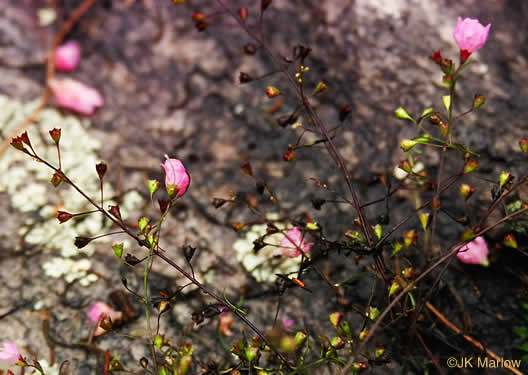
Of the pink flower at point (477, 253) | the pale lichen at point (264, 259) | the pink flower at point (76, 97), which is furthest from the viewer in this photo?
the pink flower at point (76, 97)

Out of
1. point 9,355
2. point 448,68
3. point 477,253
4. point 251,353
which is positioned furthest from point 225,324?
point 448,68

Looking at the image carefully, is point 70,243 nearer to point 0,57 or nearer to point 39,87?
point 39,87

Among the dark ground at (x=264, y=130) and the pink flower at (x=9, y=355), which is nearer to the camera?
the pink flower at (x=9, y=355)

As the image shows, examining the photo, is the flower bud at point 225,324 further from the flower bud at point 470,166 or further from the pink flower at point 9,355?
the flower bud at point 470,166

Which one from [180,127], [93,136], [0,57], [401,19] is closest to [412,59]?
[401,19]

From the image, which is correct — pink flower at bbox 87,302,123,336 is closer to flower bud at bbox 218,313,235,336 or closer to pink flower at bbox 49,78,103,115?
flower bud at bbox 218,313,235,336

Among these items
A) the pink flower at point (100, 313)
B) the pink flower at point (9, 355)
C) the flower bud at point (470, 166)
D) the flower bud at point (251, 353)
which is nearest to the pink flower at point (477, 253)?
the flower bud at point (470, 166)
